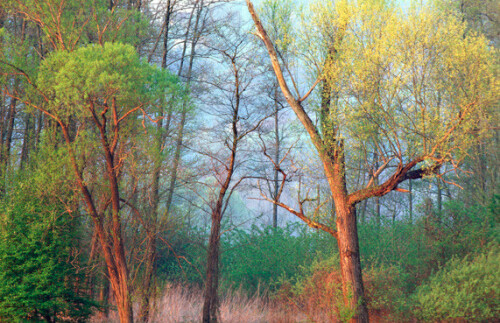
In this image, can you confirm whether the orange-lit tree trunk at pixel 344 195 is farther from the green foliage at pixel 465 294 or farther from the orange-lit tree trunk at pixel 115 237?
the orange-lit tree trunk at pixel 115 237

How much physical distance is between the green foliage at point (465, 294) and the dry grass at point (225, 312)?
2720 mm

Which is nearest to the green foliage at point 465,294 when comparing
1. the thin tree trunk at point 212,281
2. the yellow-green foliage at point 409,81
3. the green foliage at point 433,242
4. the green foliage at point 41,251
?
the green foliage at point 433,242

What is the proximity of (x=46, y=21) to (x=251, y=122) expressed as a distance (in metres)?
9.91

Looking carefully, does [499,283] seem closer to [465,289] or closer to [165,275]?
[465,289]

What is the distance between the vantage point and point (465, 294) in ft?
28.5

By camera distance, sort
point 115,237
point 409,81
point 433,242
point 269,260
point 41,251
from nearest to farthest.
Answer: point 409,81
point 115,237
point 41,251
point 433,242
point 269,260

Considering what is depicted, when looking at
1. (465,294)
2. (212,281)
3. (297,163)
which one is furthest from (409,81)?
(212,281)

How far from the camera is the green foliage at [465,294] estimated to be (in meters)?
8.74

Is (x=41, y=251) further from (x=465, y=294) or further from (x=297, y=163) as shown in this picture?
(x=465, y=294)

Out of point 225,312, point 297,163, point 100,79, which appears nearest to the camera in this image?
point 100,79

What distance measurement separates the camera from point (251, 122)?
18.1 meters

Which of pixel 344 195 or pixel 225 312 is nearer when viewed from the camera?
pixel 344 195

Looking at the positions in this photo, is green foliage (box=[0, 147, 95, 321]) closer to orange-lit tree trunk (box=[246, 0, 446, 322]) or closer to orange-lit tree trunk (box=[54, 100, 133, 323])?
orange-lit tree trunk (box=[54, 100, 133, 323])

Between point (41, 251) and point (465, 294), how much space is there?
8283mm
